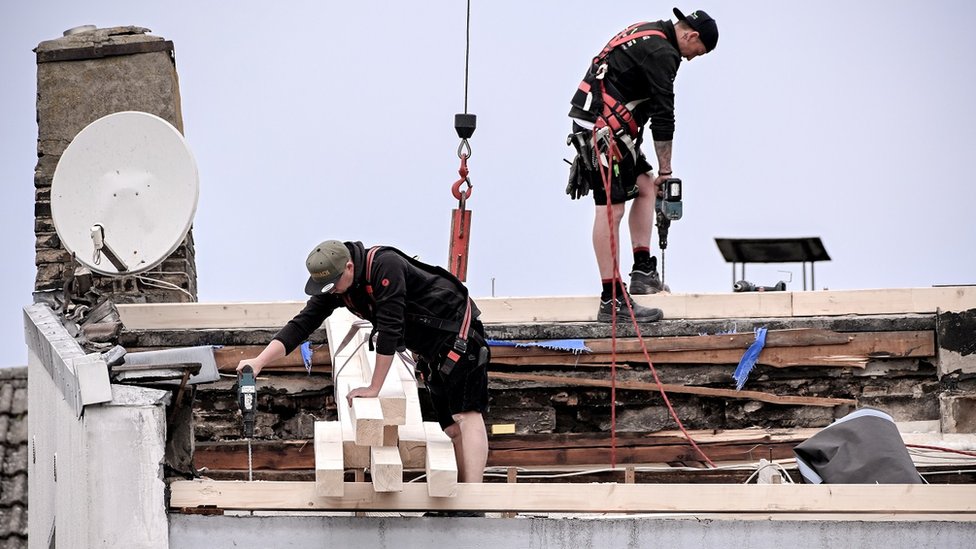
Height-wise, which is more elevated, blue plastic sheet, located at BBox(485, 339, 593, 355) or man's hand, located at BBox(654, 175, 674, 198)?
man's hand, located at BBox(654, 175, 674, 198)

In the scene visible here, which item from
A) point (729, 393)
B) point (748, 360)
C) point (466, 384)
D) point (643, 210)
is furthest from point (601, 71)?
point (466, 384)

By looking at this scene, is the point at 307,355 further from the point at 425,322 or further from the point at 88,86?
the point at 88,86

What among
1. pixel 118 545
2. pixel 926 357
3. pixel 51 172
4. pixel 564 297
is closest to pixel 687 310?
pixel 564 297

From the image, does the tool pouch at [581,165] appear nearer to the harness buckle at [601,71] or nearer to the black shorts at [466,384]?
the harness buckle at [601,71]

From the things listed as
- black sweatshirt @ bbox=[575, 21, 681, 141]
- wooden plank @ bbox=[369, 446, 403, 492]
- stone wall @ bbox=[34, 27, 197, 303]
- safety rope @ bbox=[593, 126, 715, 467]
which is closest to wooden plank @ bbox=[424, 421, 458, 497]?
wooden plank @ bbox=[369, 446, 403, 492]

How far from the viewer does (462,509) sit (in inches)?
314

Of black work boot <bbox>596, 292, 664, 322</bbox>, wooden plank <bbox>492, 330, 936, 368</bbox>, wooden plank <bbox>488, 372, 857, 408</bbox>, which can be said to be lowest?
wooden plank <bbox>488, 372, 857, 408</bbox>

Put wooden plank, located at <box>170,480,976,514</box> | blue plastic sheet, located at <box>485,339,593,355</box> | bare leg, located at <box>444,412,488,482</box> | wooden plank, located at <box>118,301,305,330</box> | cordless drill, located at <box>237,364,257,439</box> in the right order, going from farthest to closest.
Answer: wooden plank, located at <box>118,301,305,330</box> → blue plastic sheet, located at <box>485,339,593,355</box> → bare leg, located at <box>444,412,488,482</box> → cordless drill, located at <box>237,364,257,439</box> → wooden plank, located at <box>170,480,976,514</box>

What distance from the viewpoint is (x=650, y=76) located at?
34.0ft

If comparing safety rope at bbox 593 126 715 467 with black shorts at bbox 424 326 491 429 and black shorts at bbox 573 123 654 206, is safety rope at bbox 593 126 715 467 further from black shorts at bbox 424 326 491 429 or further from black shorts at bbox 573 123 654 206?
black shorts at bbox 424 326 491 429

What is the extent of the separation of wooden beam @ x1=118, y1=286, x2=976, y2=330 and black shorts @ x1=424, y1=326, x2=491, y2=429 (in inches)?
82.2

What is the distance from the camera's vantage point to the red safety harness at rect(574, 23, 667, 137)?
10.5 metres

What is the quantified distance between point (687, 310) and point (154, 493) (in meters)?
4.40

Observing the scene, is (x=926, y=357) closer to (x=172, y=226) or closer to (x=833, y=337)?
(x=833, y=337)
